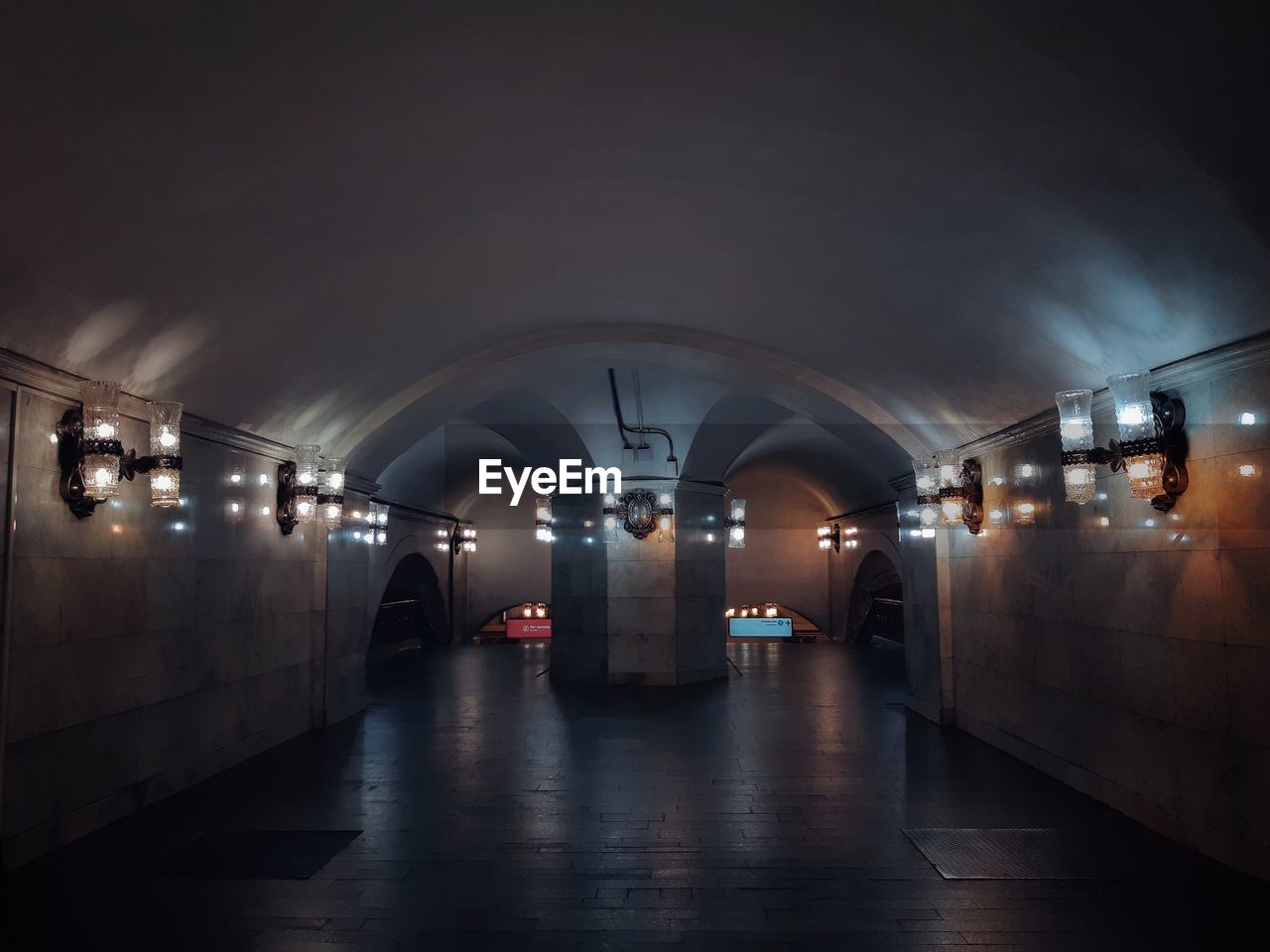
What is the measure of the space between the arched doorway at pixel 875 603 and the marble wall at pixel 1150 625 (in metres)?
11.4

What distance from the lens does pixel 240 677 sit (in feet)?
28.0

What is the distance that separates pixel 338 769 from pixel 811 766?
175 inches

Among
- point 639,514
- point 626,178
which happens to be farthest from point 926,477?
point 626,178

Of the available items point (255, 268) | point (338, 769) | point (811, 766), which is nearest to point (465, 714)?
point (338, 769)

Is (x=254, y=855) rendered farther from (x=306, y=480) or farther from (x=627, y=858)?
(x=306, y=480)

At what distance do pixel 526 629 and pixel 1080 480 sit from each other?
19.2 meters

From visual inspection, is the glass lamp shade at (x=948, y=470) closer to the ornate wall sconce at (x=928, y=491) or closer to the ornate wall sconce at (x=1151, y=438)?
the ornate wall sconce at (x=928, y=491)

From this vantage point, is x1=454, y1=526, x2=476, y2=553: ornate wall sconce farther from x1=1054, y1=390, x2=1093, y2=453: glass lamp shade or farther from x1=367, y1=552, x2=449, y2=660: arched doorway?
x1=1054, y1=390, x2=1093, y2=453: glass lamp shade

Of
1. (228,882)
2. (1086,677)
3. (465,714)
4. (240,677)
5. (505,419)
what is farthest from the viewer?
(505,419)

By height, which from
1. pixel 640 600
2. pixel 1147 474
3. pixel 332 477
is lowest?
pixel 640 600

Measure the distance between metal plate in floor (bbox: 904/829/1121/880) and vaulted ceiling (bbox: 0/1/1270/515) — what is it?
10.8 feet

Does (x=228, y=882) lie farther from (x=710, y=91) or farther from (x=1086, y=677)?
(x=1086, y=677)

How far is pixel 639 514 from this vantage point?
14094 mm

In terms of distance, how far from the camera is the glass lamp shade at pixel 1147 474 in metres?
5.57
